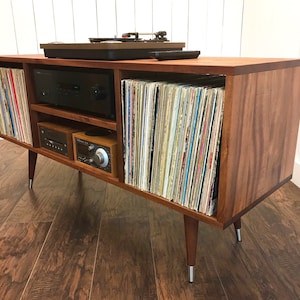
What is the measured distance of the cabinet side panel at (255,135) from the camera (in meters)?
0.70

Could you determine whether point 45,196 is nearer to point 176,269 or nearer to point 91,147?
point 91,147

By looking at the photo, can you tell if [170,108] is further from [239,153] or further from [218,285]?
[218,285]

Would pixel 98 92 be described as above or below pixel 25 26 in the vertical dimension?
below

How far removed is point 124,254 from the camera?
1.05m

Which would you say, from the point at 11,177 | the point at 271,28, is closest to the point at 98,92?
the point at 11,177

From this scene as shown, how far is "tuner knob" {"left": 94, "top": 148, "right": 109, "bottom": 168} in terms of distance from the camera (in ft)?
3.34

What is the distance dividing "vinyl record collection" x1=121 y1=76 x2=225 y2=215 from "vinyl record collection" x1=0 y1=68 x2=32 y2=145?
21.9 inches

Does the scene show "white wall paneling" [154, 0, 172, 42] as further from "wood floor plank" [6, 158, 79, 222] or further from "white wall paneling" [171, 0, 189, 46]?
"wood floor plank" [6, 158, 79, 222]

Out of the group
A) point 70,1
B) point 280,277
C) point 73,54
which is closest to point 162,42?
point 73,54

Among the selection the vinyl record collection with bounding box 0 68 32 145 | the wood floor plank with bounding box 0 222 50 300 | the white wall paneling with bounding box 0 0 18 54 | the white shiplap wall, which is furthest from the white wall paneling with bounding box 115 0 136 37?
the wood floor plank with bounding box 0 222 50 300

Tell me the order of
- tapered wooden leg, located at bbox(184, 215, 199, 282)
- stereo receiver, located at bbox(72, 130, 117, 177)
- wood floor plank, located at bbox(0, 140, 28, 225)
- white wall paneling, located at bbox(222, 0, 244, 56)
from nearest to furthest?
tapered wooden leg, located at bbox(184, 215, 199, 282), stereo receiver, located at bbox(72, 130, 117, 177), wood floor plank, located at bbox(0, 140, 28, 225), white wall paneling, located at bbox(222, 0, 244, 56)

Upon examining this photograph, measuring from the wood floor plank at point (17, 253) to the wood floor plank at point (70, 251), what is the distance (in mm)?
25

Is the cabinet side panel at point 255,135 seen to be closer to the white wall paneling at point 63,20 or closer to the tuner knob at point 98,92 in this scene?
the tuner knob at point 98,92

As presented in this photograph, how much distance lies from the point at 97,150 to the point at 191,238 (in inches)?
15.2
